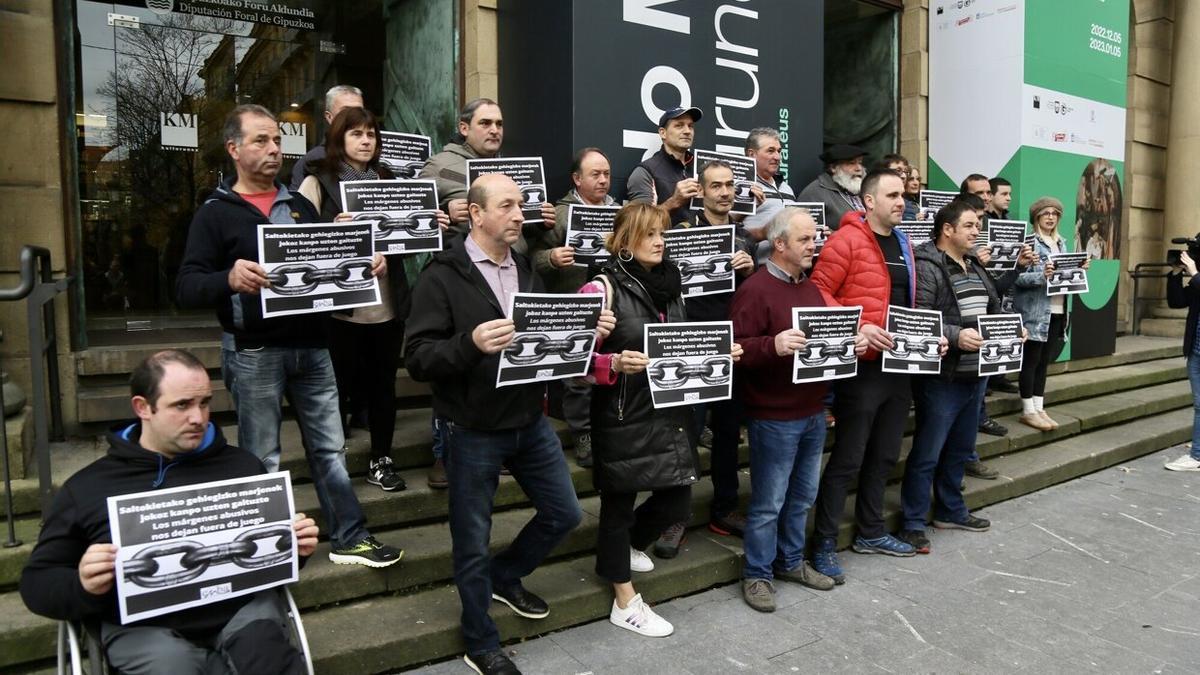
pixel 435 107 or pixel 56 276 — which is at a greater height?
pixel 435 107

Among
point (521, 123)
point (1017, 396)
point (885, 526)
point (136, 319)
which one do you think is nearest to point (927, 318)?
point (885, 526)

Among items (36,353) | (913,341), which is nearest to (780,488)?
(913,341)

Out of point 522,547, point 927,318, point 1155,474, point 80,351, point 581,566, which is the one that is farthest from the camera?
point 1155,474

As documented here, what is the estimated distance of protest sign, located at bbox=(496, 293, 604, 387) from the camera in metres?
3.30

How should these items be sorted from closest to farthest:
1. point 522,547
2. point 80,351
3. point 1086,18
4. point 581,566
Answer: point 522,547
point 581,566
point 80,351
point 1086,18

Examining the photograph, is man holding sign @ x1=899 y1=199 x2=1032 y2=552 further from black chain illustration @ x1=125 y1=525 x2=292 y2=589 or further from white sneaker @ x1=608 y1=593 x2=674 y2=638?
black chain illustration @ x1=125 y1=525 x2=292 y2=589

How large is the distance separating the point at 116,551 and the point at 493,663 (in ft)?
5.41

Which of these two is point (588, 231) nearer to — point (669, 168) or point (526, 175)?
point (526, 175)

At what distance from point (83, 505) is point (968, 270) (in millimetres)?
4971

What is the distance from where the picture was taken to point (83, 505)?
8.09ft

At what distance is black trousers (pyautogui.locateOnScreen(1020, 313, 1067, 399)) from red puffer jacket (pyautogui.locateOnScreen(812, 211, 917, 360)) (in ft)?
10.8

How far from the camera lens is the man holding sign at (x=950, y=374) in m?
5.21

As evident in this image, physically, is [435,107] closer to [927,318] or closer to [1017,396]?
[927,318]

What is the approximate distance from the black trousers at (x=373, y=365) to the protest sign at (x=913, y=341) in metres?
2.67
